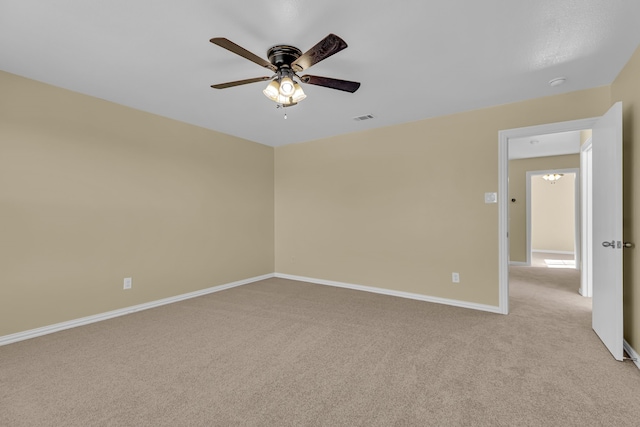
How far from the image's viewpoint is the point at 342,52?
7.72 feet

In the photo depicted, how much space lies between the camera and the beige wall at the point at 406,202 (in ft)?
11.8

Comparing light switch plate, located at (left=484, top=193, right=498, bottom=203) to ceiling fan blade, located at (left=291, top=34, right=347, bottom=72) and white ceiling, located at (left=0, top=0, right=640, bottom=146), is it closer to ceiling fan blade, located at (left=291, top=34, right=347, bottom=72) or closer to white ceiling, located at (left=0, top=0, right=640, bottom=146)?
white ceiling, located at (left=0, top=0, right=640, bottom=146)

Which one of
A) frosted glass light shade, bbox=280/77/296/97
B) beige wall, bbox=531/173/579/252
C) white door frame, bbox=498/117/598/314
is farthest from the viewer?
beige wall, bbox=531/173/579/252

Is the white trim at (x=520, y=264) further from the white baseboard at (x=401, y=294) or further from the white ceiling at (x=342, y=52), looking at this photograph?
the white ceiling at (x=342, y=52)

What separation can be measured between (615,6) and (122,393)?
156 inches

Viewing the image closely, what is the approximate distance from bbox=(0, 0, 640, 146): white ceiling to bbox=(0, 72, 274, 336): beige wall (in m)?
0.41

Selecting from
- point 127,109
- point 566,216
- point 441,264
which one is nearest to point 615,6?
point 441,264

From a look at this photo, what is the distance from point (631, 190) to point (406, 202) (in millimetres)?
2230

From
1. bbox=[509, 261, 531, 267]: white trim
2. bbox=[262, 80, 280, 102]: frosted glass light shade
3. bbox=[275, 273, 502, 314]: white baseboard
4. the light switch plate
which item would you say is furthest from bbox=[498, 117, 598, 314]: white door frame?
bbox=[509, 261, 531, 267]: white trim

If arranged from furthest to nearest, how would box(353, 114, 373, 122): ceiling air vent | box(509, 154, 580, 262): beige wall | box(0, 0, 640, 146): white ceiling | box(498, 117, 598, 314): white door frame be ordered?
box(509, 154, 580, 262): beige wall < box(353, 114, 373, 122): ceiling air vent < box(498, 117, 598, 314): white door frame < box(0, 0, 640, 146): white ceiling

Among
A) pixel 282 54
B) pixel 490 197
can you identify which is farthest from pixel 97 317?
pixel 490 197

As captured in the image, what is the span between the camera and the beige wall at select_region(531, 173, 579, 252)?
8.74m

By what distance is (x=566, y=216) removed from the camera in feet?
28.8

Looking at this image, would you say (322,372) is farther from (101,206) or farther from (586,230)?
(586,230)
